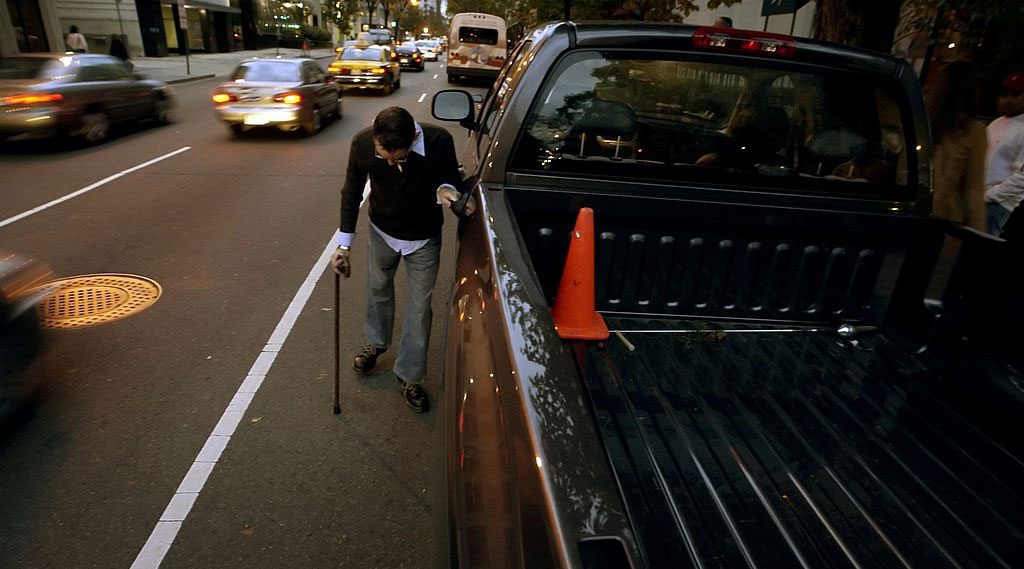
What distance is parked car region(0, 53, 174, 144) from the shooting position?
10.0m

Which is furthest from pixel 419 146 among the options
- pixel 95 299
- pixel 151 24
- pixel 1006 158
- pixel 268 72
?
pixel 151 24

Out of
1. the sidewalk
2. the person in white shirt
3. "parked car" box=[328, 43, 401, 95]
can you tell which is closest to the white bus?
"parked car" box=[328, 43, 401, 95]

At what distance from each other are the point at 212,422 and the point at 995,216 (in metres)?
5.96

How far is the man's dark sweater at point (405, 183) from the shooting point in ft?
11.7

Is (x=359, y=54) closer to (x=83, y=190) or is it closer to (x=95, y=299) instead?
(x=83, y=190)

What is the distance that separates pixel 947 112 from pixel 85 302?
6.69 metres

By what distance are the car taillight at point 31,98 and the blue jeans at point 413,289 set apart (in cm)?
926

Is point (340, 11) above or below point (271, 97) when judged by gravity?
above

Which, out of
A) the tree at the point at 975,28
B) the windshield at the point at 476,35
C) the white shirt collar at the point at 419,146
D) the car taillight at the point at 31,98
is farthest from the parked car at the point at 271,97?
the windshield at the point at 476,35

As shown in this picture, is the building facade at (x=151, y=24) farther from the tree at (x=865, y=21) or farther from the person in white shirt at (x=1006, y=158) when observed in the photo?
the person in white shirt at (x=1006, y=158)

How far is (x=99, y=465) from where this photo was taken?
3.35 m

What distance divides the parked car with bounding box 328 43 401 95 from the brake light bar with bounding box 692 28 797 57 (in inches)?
772

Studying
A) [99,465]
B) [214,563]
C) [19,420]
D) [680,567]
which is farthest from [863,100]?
[19,420]

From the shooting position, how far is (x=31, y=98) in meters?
10.0
